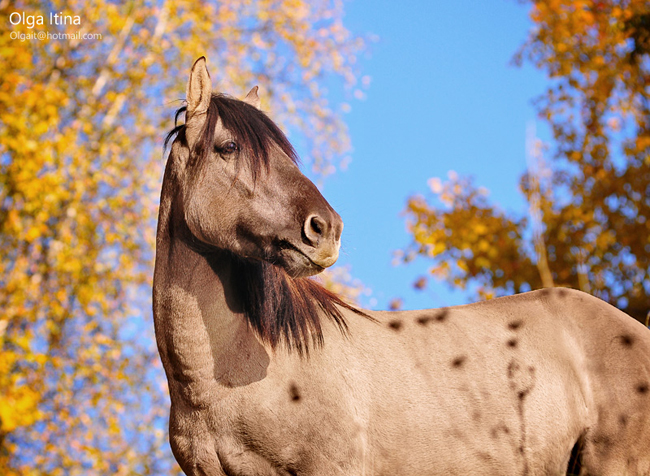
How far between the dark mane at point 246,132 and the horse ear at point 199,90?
5 cm

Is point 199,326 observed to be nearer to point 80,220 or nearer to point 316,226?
point 316,226

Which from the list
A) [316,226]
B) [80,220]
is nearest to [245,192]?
[316,226]

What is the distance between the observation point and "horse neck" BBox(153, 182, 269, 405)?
282 cm

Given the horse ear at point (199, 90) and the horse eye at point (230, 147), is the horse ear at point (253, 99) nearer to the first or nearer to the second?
the horse ear at point (199, 90)

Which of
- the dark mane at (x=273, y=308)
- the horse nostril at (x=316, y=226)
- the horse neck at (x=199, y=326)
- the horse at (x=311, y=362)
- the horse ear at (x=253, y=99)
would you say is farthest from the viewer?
the horse ear at (x=253, y=99)

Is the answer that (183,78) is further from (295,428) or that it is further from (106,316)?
(295,428)

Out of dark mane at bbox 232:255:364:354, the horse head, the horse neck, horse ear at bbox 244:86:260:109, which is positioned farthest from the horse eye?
horse ear at bbox 244:86:260:109

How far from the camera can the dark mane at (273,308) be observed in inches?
116

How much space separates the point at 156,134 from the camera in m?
10.4

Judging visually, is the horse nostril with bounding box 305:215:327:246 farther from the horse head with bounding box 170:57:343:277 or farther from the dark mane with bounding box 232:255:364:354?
the dark mane with bounding box 232:255:364:354

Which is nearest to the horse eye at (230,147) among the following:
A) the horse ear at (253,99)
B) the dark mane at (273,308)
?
the dark mane at (273,308)

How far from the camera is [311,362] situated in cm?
293

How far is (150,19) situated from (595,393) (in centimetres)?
984

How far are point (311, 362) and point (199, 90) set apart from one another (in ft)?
5.00
